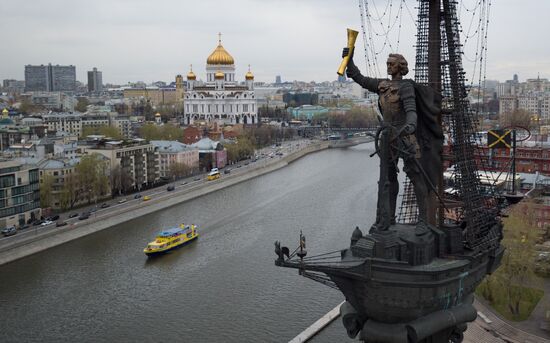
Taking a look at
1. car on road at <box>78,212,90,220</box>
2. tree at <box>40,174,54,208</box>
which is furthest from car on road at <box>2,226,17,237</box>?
tree at <box>40,174,54,208</box>

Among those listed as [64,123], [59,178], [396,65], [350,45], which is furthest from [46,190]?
[64,123]

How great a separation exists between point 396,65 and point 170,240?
47.3ft

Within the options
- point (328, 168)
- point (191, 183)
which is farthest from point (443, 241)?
point (328, 168)

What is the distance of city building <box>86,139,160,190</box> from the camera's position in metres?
29.1

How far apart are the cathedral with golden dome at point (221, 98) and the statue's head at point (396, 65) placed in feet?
172

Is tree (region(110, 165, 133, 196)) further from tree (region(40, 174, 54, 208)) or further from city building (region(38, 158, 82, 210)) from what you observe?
tree (region(40, 174, 54, 208))

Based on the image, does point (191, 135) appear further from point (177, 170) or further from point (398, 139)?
point (398, 139)

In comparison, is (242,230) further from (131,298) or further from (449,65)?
(449,65)

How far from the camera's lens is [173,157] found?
34.4 metres

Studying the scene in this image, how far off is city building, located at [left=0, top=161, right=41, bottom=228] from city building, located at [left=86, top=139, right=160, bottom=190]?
558cm

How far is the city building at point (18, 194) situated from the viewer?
21.1 meters

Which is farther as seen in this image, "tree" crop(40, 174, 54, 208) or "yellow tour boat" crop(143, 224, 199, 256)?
"tree" crop(40, 174, 54, 208)

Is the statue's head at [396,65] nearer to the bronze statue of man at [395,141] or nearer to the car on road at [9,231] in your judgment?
the bronze statue of man at [395,141]

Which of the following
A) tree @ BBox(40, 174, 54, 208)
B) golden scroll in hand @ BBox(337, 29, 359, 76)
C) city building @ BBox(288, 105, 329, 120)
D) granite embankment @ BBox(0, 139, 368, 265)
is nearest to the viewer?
golden scroll in hand @ BBox(337, 29, 359, 76)
